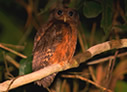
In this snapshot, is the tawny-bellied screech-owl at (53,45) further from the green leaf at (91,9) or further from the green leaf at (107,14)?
the green leaf at (107,14)

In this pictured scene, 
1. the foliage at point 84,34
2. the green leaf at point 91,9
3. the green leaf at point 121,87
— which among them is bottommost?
the green leaf at point 121,87

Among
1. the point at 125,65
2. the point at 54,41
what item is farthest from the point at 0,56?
the point at 125,65

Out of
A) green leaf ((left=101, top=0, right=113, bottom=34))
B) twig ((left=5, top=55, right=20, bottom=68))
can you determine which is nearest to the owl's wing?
green leaf ((left=101, top=0, right=113, bottom=34))

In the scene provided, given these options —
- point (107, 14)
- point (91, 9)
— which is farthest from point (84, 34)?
point (107, 14)

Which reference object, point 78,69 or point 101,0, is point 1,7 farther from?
point 101,0

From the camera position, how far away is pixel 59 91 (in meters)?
2.64

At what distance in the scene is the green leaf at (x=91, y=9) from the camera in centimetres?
234

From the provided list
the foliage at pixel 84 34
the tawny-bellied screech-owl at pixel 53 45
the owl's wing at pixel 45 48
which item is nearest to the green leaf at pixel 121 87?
the foliage at pixel 84 34

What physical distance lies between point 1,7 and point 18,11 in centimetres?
30

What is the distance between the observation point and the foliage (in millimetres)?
2291

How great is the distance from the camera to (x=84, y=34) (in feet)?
10.4

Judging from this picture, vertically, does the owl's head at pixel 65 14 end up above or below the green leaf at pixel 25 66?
above

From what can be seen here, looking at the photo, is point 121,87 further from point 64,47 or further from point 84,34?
point 64,47

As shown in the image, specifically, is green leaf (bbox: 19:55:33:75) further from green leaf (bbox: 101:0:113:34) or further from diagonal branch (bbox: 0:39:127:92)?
green leaf (bbox: 101:0:113:34)
